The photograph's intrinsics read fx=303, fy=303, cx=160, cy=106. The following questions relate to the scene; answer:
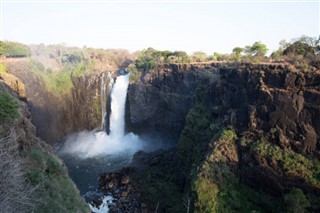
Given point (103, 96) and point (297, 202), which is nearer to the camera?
point (297, 202)

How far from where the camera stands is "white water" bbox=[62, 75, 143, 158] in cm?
3872

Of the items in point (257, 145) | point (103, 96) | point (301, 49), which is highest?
point (301, 49)

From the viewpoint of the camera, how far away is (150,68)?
4334 centimetres

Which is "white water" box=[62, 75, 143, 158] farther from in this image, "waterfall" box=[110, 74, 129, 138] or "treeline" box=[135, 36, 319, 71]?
"treeline" box=[135, 36, 319, 71]

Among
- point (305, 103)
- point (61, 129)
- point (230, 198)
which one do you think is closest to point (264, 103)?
point (305, 103)

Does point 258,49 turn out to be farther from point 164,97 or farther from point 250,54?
point 164,97

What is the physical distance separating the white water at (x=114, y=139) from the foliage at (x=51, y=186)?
76.5 feet

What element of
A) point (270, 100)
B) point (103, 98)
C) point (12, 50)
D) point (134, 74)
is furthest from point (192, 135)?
point (12, 50)

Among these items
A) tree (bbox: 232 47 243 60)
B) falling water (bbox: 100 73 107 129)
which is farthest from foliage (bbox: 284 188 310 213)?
falling water (bbox: 100 73 107 129)

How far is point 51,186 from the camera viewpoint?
40.7ft

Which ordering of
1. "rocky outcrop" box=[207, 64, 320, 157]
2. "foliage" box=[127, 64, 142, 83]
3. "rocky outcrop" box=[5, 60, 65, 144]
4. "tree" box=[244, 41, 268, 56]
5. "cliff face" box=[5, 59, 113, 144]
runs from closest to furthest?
"rocky outcrop" box=[207, 64, 320, 157]
"tree" box=[244, 41, 268, 56]
"rocky outcrop" box=[5, 60, 65, 144]
"cliff face" box=[5, 59, 113, 144]
"foliage" box=[127, 64, 142, 83]

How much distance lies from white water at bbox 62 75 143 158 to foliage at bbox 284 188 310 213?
21.9 m

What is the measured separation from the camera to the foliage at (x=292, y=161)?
800 inches

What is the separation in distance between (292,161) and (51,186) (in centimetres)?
1647
